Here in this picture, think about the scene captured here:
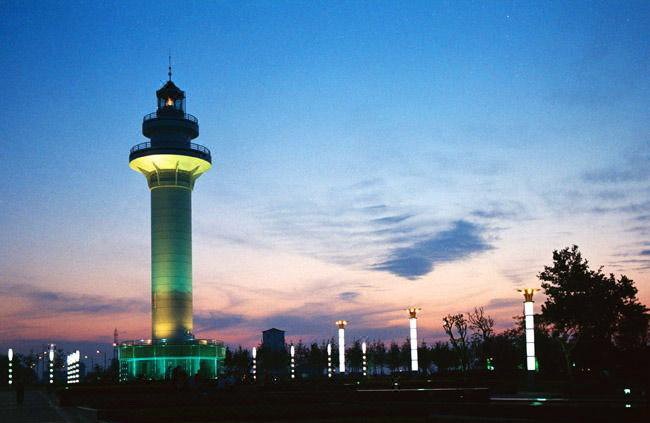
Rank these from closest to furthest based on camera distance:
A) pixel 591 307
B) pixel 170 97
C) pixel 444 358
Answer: pixel 591 307
pixel 170 97
pixel 444 358

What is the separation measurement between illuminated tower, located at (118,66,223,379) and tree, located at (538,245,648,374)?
4325 centimetres

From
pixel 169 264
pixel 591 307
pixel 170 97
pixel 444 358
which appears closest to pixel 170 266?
pixel 169 264

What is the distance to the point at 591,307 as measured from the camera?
5981 centimetres

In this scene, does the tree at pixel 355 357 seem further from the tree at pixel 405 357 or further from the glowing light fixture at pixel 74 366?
the glowing light fixture at pixel 74 366

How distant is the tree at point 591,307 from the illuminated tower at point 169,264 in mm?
43248

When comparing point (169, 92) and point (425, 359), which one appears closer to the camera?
point (169, 92)

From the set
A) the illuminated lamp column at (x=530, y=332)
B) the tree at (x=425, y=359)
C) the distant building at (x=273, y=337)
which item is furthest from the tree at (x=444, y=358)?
the illuminated lamp column at (x=530, y=332)

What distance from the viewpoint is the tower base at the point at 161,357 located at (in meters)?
89.7

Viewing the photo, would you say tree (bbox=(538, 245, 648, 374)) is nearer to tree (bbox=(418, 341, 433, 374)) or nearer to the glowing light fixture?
the glowing light fixture

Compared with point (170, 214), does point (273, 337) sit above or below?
below

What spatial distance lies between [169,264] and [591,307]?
158 feet

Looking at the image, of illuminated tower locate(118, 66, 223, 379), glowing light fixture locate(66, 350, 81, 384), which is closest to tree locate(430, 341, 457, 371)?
illuminated tower locate(118, 66, 223, 379)

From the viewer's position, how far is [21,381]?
44594 mm

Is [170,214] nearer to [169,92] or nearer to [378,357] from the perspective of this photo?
[169,92]
